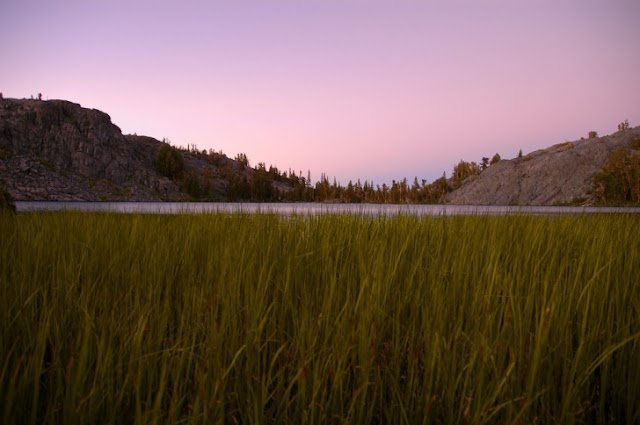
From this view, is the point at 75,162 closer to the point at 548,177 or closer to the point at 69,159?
the point at 69,159

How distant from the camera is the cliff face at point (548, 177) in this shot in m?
88.0

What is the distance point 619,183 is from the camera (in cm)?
6688

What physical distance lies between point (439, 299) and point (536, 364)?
0.89 m

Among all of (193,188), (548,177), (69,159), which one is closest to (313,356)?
(548,177)

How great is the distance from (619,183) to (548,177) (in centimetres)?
3101

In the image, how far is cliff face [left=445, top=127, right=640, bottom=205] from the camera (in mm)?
88000

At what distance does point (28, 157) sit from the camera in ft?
381

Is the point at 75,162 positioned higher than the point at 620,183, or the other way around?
the point at 75,162

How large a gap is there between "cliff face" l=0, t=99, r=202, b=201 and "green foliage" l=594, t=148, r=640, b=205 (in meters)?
113

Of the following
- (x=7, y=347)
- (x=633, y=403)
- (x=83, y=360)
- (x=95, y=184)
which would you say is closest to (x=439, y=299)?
(x=633, y=403)

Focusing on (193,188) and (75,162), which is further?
(193,188)

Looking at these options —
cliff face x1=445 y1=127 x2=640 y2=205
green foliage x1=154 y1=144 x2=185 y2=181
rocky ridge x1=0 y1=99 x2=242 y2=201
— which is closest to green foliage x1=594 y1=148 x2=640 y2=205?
cliff face x1=445 y1=127 x2=640 y2=205

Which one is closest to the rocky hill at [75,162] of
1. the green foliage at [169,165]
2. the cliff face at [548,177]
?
the green foliage at [169,165]

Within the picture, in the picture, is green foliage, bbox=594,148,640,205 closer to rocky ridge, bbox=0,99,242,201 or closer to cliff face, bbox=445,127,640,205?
cliff face, bbox=445,127,640,205
